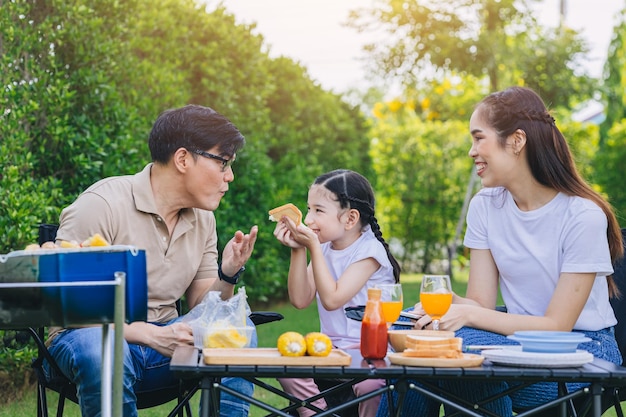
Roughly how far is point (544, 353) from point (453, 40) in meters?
12.1

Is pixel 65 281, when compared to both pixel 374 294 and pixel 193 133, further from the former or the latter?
pixel 193 133

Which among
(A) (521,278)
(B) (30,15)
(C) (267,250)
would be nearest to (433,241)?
(C) (267,250)

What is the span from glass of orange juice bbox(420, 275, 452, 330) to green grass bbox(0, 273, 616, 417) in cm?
206

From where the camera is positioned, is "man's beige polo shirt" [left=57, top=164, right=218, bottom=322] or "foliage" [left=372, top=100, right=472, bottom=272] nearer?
"man's beige polo shirt" [left=57, top=164, right=218, bottom=322]

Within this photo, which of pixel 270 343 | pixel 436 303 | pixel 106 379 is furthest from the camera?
pixel 270 343

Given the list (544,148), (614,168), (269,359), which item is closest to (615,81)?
(614,168)

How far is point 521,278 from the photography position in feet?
9.90

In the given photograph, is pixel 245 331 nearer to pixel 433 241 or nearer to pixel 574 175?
pixel 574 175

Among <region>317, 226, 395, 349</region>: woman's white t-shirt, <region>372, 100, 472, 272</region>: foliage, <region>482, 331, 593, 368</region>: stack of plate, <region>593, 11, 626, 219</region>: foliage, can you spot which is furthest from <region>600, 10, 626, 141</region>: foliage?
<region>482, 331, 593, 368</region>: stack of plate

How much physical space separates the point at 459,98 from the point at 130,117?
15866 mm

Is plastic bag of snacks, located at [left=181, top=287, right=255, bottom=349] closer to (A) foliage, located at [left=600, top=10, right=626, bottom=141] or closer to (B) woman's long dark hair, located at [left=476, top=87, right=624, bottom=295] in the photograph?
(B) woman's long dark hair, located at [left=476, top=87, right=624, bottom=295]

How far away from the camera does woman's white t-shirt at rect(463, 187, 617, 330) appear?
2822 millimetres

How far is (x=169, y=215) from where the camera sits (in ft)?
10.8

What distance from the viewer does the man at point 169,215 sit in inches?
117
